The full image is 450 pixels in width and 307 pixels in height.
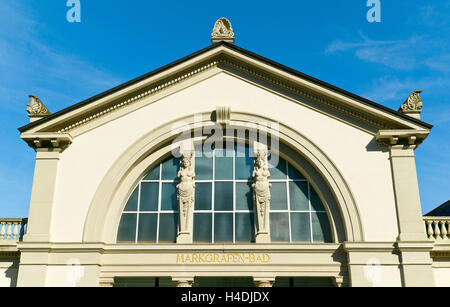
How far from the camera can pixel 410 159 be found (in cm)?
1805

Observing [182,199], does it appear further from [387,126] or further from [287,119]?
[387,126]

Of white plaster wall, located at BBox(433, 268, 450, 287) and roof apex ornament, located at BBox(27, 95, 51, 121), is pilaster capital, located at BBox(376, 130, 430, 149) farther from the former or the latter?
roof apex ornament, located at BBox(27, 95, 51, 121)

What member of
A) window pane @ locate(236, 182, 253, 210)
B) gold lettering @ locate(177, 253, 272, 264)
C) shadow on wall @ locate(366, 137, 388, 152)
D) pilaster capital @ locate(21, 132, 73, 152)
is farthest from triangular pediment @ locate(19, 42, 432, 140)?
gold lettering @ locate(177, 253, 272, 264)

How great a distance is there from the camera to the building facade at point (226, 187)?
17.1 metres

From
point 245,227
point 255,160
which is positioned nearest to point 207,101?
point 255,160

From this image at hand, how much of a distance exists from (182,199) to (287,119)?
5419mm

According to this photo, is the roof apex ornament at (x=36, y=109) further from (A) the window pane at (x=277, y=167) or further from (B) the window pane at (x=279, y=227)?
(B) the window pane at (x=279, y=227)

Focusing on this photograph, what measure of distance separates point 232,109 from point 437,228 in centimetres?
925

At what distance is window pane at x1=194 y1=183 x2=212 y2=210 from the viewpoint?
18.3 meters

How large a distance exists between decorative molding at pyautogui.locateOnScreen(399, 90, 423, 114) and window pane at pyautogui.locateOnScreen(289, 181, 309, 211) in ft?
16.6

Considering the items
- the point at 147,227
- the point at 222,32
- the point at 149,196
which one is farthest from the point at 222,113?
the point at 147,227

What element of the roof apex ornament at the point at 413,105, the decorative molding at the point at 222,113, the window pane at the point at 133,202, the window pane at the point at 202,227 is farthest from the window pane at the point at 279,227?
the roof apex ornament at the point at 413,105
